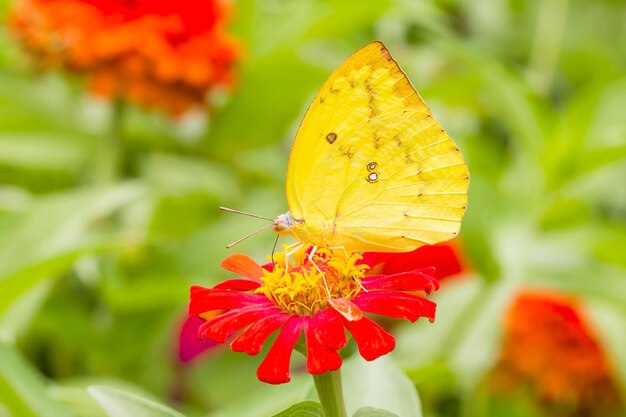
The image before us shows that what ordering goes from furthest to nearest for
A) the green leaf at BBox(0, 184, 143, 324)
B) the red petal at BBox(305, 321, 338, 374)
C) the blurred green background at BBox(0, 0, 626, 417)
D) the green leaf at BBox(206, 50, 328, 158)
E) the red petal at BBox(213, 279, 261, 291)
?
Answer: the green leaf at BBox(206, 50, 328, 158) < the blurred green background at BBox(0, 0, 626, 417) < the green leaf at BBox(0, 184, 143, 324) < the red petal at BBox(213, 279, 261, 291) < the red petal at BBox(305, 321, 338, 374)

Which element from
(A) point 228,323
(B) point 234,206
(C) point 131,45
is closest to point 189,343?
(B) point 234,206

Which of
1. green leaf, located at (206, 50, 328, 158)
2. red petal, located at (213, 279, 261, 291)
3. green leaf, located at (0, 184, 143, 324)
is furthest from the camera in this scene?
green leaf, located at (206, 50, 328, 158)

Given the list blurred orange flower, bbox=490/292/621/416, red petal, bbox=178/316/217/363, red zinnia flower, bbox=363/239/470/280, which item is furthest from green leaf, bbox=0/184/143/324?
blurred orange flower, bbox=490/292/621/416

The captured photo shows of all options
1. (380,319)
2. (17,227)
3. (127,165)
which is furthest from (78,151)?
(380,319)

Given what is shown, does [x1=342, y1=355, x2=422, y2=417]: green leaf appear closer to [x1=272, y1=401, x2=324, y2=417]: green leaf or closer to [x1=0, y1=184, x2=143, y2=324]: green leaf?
[x1=272, y1=401, x2=324, y2=417]: green leaf

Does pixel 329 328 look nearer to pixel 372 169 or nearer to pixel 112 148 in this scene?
pixel 372 169

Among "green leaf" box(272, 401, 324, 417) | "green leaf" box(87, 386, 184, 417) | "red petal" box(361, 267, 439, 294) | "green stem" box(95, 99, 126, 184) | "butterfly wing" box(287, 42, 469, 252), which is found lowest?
"green leaf" box(272, 401, 324, 417)

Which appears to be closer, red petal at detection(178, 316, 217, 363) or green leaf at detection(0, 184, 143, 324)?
green leaf at detection(0, 184, 143, 324)
